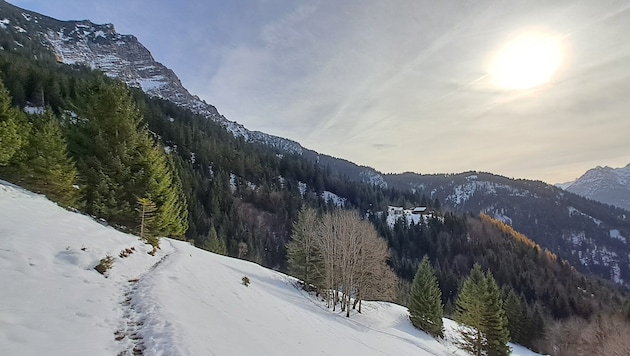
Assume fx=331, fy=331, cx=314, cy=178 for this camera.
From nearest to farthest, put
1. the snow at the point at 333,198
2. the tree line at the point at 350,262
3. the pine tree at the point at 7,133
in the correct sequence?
the pine tree at the point at 7,133, the tree line at the point at 350,262, the snow at the point at 333,198

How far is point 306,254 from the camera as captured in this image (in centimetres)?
3628

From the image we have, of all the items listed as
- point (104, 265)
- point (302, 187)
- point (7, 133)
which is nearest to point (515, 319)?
point (104, 265)

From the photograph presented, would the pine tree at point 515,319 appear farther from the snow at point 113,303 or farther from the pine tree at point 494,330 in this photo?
the snow at point 113,303

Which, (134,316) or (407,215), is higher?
(407,215)

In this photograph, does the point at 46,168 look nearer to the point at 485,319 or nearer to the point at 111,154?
the point at 111,154

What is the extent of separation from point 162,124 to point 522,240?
483ft

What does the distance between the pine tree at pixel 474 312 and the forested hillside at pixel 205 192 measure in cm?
1789

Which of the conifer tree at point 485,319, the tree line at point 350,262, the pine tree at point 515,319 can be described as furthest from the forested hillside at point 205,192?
the conifer tree at point 485,319

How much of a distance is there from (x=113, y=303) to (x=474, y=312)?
1359 inches

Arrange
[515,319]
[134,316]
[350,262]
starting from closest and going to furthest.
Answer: [134,316]
[350,262]
[515,319]

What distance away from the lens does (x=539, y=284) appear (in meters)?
102

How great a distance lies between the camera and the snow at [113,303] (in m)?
6.19

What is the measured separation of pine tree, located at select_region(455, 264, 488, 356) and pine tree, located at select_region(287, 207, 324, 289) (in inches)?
608

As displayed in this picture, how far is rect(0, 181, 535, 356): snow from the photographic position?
619 centimetres
